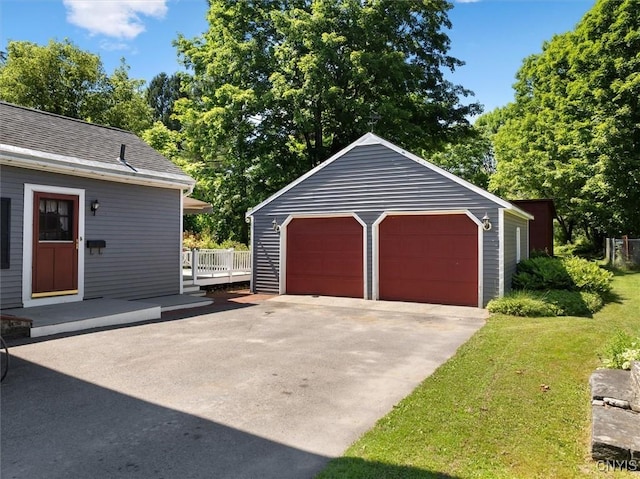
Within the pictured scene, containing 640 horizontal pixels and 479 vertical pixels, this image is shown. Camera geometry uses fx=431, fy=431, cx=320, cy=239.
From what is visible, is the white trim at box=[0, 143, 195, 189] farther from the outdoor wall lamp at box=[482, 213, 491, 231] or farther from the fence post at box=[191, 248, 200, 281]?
the outdoor wall lamp at box=[482, 213, 491, 231]

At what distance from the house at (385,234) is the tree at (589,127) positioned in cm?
1014

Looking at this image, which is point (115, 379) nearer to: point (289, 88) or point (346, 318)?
point (346, 318)

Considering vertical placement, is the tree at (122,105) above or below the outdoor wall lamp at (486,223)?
above

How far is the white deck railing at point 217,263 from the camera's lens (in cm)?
1293

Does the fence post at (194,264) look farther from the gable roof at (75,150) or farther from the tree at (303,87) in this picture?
the tree at (303,87)

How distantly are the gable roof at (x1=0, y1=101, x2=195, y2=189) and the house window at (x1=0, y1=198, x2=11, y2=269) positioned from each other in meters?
0.77

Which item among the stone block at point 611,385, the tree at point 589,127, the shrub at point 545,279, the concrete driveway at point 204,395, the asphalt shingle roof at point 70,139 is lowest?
the concrete driveway at point 204,395

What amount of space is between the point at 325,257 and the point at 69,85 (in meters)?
23.4

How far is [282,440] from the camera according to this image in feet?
11.2

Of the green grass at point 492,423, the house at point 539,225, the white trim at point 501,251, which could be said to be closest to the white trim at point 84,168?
the white trim at point 501,251

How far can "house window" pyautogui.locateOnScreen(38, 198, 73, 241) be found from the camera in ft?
28.2

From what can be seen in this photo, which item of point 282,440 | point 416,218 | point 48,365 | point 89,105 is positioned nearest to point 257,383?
point 282,440

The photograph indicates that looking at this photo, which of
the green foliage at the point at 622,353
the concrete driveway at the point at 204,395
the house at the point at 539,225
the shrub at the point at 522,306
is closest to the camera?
the concrete driveway at the point at 204,395

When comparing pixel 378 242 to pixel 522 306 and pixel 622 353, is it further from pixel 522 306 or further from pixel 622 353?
pixel 622 353
